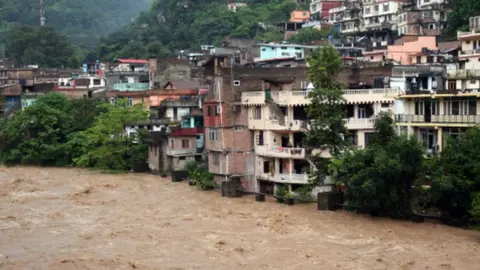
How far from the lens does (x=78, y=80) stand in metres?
60.5

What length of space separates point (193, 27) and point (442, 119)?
55.4 meters

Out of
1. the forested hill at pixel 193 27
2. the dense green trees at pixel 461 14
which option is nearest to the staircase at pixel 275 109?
the dense green trees at pixel 461 14

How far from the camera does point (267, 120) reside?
1216 inches

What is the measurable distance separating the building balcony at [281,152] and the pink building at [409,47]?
60.7ft

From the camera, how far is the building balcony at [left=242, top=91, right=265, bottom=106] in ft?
102

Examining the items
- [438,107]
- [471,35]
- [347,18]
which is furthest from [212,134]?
[347,18]

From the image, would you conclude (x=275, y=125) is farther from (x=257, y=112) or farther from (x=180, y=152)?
(x=180, y=152)

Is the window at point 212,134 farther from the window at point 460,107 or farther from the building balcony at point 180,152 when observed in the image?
the window at point 460,107

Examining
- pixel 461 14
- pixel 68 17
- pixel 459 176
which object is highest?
pixel 68 17

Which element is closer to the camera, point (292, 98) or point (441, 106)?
point (441, 106)

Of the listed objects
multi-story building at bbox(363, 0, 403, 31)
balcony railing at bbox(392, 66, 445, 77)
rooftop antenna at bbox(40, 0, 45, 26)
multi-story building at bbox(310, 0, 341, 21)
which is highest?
rooftop antenna at bbox(40, 0, 45, 26)

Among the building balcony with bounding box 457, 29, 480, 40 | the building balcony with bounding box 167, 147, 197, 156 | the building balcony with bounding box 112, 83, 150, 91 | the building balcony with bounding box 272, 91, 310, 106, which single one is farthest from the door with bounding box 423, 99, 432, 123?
the building balcony with bounding box 112, 83, 150, 91

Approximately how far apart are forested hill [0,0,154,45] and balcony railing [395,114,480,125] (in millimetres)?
81884

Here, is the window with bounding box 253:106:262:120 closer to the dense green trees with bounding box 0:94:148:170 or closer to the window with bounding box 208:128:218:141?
the window with bounding box 208:128:218:141
